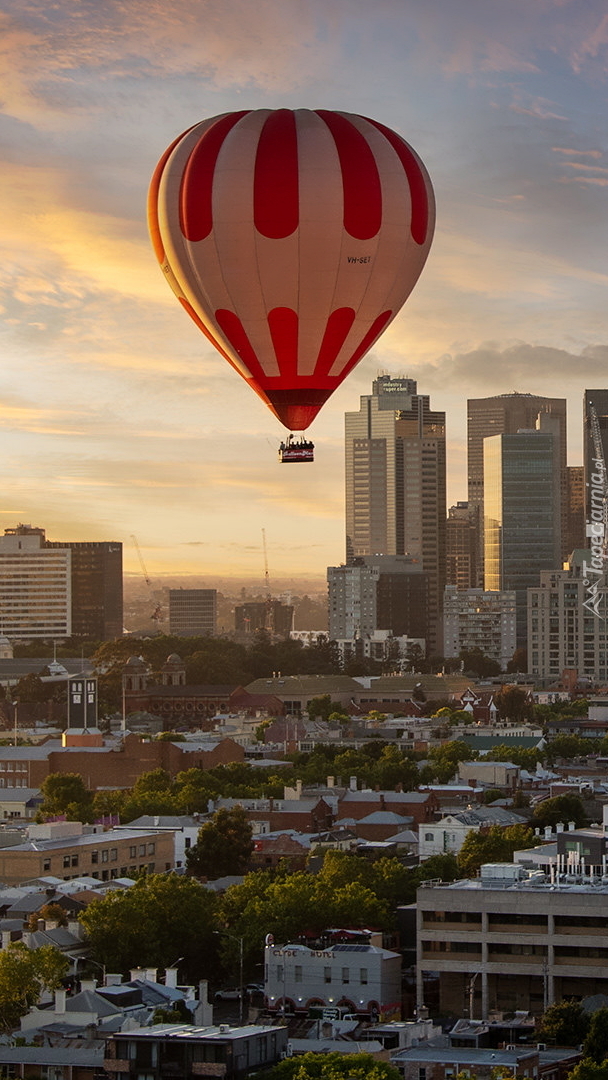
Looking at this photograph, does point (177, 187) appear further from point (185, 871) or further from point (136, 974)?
point (185, 871)

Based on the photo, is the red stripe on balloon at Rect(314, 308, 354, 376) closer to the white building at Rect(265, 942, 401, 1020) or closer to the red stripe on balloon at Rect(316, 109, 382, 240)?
the red stripe on balloon at Rect(316, 109, 382, 240)

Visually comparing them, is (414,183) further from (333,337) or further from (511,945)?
(511,945)

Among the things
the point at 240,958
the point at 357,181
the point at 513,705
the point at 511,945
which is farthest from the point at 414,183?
the point at 513,705

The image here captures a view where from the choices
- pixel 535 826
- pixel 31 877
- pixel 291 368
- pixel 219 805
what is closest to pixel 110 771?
pixel 219 805

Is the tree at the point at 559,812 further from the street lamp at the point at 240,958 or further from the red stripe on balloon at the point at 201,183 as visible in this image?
the red stripe on balloon at the point at 201,183

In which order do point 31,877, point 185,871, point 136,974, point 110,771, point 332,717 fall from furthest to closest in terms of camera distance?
point 332,717 → point 110,771 → point 185,871 → point 31,877 → point 136,974

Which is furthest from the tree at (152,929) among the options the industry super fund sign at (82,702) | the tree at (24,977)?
the industry super fund sign at (82,702)

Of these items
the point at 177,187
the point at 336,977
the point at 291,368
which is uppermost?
the point at 177,187
